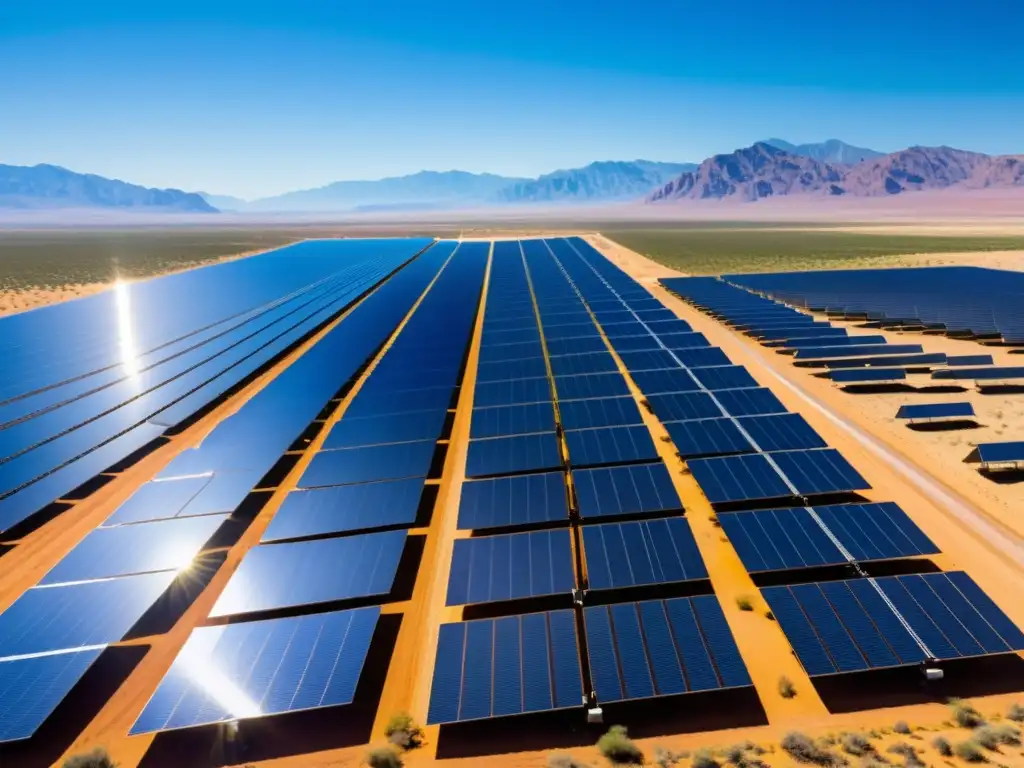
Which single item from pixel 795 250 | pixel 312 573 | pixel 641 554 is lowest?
pixel 312 573

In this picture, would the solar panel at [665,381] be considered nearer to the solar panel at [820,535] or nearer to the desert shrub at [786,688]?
the solar panel at [820,535]

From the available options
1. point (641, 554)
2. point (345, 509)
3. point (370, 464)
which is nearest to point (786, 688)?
point (641, 554)

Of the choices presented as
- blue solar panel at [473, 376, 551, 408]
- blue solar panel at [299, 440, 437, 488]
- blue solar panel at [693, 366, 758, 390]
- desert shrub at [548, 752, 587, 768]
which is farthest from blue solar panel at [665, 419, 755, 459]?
desert shrub at [548, 752, 587, 768]

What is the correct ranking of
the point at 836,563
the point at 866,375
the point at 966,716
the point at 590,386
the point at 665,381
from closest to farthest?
the point at 966,716 → the point at 836,563 → the point at 590,386 → the point at 665,381 → the point at 866,375

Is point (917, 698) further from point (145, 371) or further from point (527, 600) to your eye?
point (145, 371)

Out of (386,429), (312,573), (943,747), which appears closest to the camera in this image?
(943,747)

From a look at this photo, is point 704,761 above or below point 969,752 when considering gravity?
below

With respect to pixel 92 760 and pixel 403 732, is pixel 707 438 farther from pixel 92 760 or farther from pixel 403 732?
pixel 92 760
